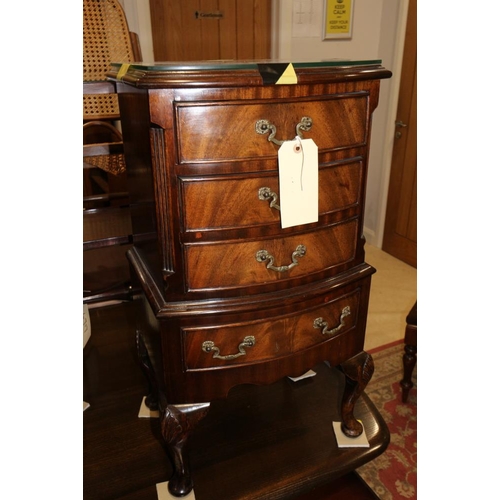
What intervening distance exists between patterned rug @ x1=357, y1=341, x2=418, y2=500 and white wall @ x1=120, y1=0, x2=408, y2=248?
1.49 m

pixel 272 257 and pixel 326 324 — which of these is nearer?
pixel 272 257

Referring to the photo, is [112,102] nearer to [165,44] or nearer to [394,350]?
[165,44]

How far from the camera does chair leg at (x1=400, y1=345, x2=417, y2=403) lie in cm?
172

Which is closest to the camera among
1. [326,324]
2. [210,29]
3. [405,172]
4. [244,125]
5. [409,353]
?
[244,125]

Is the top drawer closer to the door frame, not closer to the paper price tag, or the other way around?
the paper price tag

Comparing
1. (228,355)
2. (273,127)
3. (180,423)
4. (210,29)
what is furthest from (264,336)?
(210,29)

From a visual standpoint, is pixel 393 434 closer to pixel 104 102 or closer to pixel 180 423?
pixel 180 423

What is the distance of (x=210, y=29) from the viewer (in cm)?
270

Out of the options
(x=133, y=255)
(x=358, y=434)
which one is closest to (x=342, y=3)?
(x=133, y=255)

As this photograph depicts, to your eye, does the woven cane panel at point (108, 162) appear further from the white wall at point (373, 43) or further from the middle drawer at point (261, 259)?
the white wall at point (373, 43)

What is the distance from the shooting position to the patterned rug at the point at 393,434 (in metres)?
1.40

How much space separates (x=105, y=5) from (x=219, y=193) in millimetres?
1169

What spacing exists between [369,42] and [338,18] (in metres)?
0.30

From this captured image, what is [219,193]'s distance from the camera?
858 millimetres
